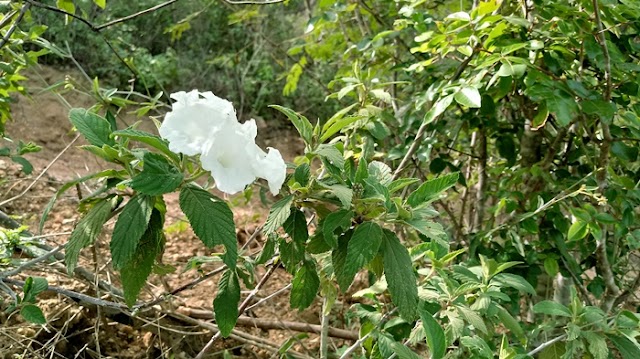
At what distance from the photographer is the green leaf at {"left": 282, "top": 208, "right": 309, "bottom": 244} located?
45.0 inches

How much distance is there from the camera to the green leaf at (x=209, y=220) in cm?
96

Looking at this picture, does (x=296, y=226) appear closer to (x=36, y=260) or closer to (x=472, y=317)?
(x=472, y=317)

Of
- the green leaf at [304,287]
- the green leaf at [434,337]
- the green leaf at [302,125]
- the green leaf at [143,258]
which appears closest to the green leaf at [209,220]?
the green leaf at [143,258]

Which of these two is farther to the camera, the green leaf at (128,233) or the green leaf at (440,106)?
the green leaf at (440,106)

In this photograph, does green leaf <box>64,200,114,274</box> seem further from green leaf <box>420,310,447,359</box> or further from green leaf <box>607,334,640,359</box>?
green leaf <box>607,334,640,359</box>

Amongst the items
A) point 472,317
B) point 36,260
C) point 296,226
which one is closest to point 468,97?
point 472,317

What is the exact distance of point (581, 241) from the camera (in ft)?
7.32

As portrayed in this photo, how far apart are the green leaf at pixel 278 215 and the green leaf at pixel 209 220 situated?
0.25 ft

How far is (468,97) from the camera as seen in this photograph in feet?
5.81

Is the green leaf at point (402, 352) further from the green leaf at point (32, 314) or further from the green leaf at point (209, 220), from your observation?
the green leaf at point (32, 314)

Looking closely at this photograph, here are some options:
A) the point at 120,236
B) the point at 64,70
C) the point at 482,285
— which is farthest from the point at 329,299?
the point at 64,70

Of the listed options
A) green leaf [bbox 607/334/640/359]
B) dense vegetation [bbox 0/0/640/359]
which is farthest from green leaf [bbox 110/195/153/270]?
green leaf [bbox 607/334/640/359]

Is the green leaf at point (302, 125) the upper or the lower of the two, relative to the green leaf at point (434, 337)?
upper

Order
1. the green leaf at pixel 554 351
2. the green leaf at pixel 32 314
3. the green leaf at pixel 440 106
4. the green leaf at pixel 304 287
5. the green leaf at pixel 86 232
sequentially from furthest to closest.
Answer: the green leaf at pixel 440 106 < the green leaf at pixel 554 351 < the green leaf at pixel 32 314 < the green leaf at pixel 304 287 < the green leaf at pixel 86 232
